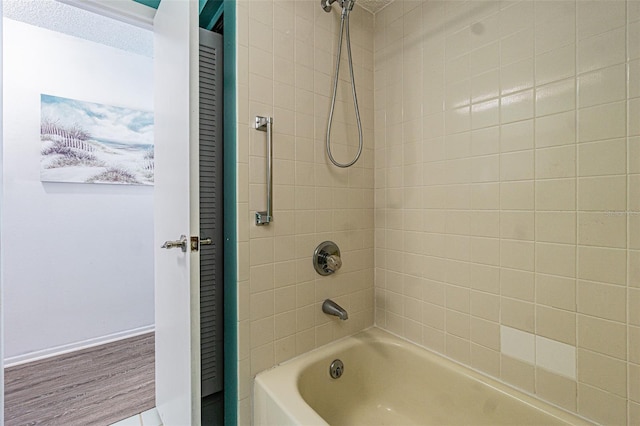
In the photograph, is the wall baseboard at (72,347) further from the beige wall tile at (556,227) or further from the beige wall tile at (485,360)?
the beige wall tile at (556,227)

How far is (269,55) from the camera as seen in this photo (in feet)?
3.94

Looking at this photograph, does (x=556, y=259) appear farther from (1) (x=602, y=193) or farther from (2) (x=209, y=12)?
(2) (x=209, y=12)

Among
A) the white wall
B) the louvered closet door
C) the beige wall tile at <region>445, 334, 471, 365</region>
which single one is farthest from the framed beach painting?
the beige wall tile at <region>445, 334, 471, 365</region>

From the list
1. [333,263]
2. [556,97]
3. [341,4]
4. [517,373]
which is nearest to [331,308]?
[333,263]

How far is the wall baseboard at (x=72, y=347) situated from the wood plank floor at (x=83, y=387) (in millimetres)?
49

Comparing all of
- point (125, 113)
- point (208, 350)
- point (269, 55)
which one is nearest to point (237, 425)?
point (208, 350)

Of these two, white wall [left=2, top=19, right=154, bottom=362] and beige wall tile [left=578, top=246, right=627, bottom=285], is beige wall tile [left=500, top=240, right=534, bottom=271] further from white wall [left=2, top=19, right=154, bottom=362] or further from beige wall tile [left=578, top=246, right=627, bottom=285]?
white wall [left=2, top=19, right=154, bottom=362]

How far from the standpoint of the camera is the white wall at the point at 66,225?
2.23 meters

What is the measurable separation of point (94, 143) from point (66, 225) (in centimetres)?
72

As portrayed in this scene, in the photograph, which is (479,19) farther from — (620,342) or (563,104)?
(620,342)

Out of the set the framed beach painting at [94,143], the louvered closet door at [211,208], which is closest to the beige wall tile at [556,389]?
the louvered closet door at [211,208]

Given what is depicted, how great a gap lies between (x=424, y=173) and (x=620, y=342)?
0.85 m

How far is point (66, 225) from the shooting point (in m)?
2.42

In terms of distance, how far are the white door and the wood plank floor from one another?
41 centimetres
